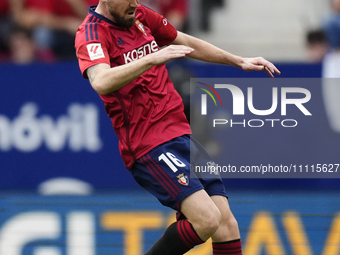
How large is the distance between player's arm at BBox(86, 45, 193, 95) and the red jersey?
156 mm

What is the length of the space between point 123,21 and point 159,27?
49 centimetres

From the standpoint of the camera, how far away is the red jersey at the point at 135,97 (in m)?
3.38

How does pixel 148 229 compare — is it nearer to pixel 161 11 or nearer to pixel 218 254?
pixel 218 254

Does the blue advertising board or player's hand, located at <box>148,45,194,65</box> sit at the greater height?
player's hand, located at <box>148,45,194,65</box>

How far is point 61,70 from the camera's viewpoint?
570 cm

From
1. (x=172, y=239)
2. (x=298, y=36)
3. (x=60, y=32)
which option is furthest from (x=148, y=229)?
(x=298, y=36)

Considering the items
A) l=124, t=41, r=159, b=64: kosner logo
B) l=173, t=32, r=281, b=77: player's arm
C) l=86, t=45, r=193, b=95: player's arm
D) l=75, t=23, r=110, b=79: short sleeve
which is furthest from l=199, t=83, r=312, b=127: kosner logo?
l=86, t=45, r=193, b=95: player's arm

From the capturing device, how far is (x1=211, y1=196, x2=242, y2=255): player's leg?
360 centimetres

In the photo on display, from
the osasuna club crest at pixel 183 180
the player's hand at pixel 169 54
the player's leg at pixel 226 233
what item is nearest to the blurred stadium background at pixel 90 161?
the player's leg at pixel 226 233

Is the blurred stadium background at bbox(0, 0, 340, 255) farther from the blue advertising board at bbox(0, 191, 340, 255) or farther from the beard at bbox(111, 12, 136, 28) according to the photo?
the beard at bbox(111, 12, 136, 28)

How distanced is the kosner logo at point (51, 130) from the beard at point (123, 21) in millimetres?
2253

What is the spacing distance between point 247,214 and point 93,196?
1515 millimetres

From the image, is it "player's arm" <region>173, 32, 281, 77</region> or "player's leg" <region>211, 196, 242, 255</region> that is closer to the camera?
"player's leg" <region>211, 196, 242, 255</region>

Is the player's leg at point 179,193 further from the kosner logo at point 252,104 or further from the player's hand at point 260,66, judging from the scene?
the kosner logo at point 252,104
